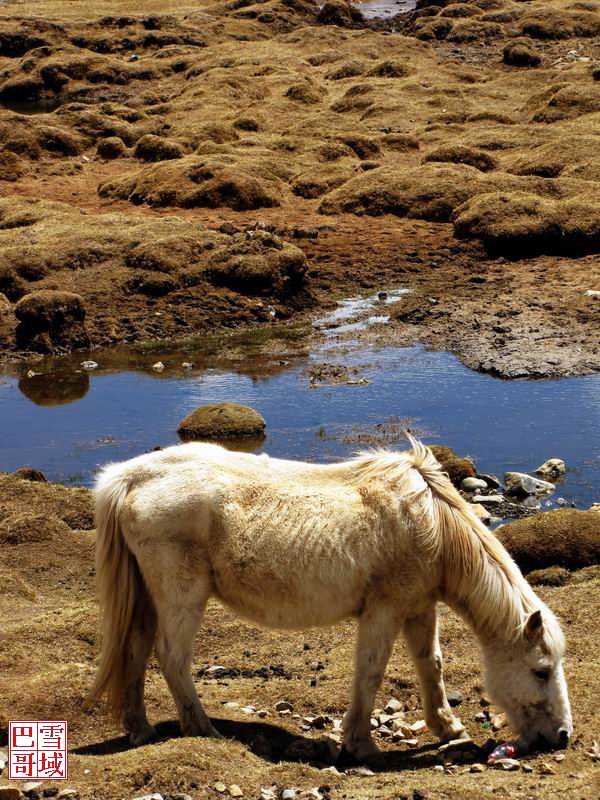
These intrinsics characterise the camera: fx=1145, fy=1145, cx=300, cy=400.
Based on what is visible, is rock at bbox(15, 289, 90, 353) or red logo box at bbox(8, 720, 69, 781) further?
rock at bbox(15, 289, 90, 353)

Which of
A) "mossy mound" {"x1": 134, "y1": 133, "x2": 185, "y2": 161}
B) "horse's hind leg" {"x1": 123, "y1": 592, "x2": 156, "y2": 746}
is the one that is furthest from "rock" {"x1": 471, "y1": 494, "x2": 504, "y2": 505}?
"mossy mound" {"x1": 134, "y1": 133, "x2": 185, "y2": 161}

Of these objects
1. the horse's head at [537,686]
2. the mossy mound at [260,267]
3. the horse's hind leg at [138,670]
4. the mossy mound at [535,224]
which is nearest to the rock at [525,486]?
the horse's head at [537,686]

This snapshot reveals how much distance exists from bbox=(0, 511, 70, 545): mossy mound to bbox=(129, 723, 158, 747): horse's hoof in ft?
17.8

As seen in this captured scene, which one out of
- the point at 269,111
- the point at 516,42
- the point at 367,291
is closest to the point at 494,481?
the point at 367,291

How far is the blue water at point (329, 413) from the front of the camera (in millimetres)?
18531

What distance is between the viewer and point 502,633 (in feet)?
26.1

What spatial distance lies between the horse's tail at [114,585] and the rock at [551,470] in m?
9.99

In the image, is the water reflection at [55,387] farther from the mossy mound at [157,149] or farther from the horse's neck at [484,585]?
the mossy mound at [157,149]

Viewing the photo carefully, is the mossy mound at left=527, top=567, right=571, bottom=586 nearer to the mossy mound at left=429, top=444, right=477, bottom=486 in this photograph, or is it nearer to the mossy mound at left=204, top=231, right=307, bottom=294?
the mossy mound at left=429, top=444, right=477, bottom=486

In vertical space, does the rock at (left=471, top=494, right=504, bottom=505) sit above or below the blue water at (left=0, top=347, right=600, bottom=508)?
above

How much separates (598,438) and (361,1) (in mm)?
72908

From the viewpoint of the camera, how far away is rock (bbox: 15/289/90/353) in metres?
25.1

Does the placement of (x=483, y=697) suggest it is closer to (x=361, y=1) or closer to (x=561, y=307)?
(x=561, y=307)

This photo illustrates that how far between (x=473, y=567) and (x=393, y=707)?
1724 millimetres
